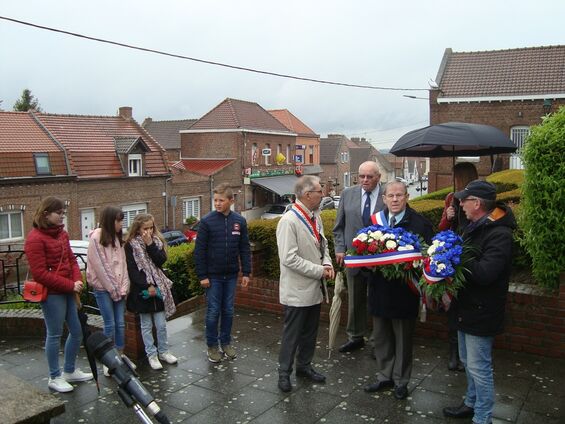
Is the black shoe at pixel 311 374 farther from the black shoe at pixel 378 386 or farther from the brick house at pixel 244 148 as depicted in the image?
the brick house at pixel 244 148

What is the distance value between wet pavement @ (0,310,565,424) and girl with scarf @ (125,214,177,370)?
0.87 ft

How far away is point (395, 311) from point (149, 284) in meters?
2.59

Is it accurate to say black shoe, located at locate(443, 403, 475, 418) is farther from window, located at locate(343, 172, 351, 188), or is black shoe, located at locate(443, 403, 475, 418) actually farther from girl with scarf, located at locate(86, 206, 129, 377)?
window, located at locate(343, 172, 351, 188)

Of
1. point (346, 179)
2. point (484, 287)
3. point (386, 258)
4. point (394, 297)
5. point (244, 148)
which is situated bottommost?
point (346, 179)

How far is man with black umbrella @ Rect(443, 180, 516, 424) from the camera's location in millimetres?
3953

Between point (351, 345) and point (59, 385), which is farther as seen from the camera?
point (351, 345)

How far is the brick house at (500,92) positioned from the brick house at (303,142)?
→ 23706 mm

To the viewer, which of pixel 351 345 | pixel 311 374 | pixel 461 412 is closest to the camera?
pixel 461 412

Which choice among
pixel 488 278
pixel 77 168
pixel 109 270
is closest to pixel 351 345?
pixel 488 278

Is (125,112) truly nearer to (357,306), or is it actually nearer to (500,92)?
(500,92)

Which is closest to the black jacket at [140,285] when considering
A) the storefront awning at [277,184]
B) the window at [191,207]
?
the window at [191,207]

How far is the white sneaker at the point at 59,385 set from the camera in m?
5.03

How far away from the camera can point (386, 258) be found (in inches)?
178

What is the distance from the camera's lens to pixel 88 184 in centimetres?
2923
